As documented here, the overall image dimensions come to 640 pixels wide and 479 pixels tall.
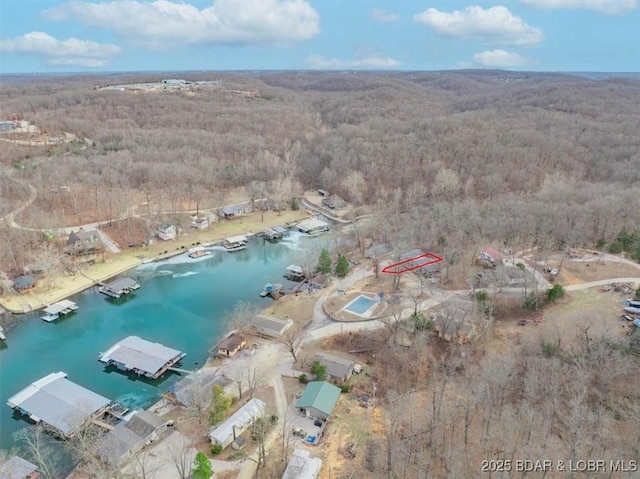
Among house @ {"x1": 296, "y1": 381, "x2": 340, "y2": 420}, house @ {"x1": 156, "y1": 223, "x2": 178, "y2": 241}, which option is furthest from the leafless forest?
house @ {"x1": 156, "y1": 223, "x2": 178, "y2": 241}

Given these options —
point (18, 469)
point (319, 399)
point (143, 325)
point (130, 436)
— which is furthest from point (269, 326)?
point (18, 469)

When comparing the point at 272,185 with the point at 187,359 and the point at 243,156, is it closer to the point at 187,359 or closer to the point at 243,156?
the point at 243,156

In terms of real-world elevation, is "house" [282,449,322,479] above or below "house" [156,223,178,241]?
below

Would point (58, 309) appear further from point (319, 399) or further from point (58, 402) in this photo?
point (319, 399)

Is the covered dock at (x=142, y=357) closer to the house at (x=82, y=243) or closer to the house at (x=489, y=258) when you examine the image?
the house at (x=82, y=243)

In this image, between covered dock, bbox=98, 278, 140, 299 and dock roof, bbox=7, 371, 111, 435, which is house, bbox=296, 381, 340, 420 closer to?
dock roof, bbox=7, 371, 111, 435

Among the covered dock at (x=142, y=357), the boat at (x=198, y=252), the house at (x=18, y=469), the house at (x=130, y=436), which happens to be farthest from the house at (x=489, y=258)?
the house at (x=18, y=469)

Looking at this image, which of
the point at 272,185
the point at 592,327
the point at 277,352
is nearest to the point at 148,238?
the point at 272,185
